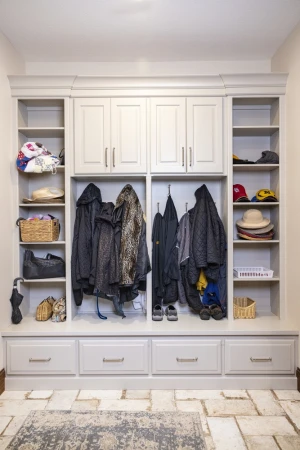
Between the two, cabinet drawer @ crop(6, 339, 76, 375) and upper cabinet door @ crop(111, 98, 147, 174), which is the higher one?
upper cabinet door @ crop(111, 98, 147, 174)

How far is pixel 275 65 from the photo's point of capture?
3162mm

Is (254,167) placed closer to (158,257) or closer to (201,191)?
(201,191)

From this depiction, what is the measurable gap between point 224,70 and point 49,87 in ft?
5.42

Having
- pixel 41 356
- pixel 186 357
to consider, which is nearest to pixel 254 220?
pixel 186 357

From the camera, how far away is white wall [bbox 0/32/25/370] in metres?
2.76

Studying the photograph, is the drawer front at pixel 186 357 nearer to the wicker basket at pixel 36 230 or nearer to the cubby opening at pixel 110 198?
the cubby opening at pixel 110 198

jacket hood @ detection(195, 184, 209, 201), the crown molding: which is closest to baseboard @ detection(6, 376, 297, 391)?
jacket hood @ detection(195, 184, 209, 201)

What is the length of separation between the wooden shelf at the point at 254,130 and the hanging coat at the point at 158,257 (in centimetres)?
105

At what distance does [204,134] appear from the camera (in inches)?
117

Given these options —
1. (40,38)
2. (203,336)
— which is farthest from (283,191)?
(40,38)

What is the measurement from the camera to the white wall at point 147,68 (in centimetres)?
329

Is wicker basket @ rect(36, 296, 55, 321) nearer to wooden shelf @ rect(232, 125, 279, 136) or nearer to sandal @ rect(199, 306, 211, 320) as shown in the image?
sandal @ rect(199, 306, 211, 320)

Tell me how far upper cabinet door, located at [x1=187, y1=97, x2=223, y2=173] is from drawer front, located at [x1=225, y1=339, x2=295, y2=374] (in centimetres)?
145

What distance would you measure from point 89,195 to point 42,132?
0.72m
